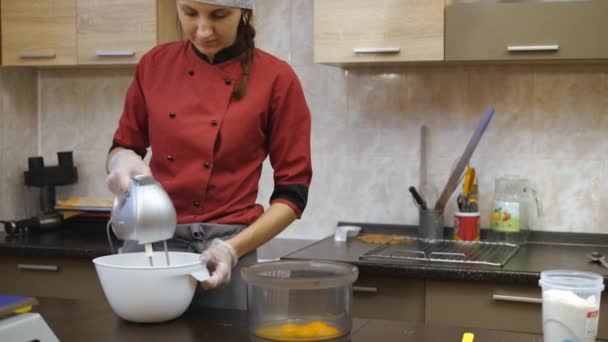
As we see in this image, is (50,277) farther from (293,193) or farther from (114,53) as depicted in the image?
(293,193)

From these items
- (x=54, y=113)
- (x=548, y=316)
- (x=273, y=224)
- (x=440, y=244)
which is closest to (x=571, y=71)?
(x=440, y=244)

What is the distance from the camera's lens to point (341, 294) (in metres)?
1.30

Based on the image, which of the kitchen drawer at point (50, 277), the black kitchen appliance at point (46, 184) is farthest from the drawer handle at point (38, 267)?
the black kitchen appliance at point (46, 184)

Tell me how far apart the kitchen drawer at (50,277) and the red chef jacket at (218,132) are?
3.18 ft

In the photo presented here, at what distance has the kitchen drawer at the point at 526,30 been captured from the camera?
7.90 ft

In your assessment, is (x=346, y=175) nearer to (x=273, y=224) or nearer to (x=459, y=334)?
(x=273, y=224)

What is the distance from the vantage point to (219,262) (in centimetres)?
152

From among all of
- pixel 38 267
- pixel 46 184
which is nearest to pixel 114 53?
pixel 46 184

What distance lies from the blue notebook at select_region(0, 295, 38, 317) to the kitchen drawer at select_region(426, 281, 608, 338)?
4.35ft

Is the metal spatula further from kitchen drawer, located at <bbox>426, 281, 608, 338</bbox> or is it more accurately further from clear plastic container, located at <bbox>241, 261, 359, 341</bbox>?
clear plastic container, located at <bbox>241, 261, 359, 341</bbox>

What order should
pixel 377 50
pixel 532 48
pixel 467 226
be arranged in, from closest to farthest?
1. pixel 532 48
2. pixel 377 50
3. pixel 467 226

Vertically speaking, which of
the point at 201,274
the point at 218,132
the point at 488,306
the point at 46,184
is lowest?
the point at 488,306

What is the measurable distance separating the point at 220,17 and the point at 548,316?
2.97 feet

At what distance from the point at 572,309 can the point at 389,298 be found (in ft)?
3.88
